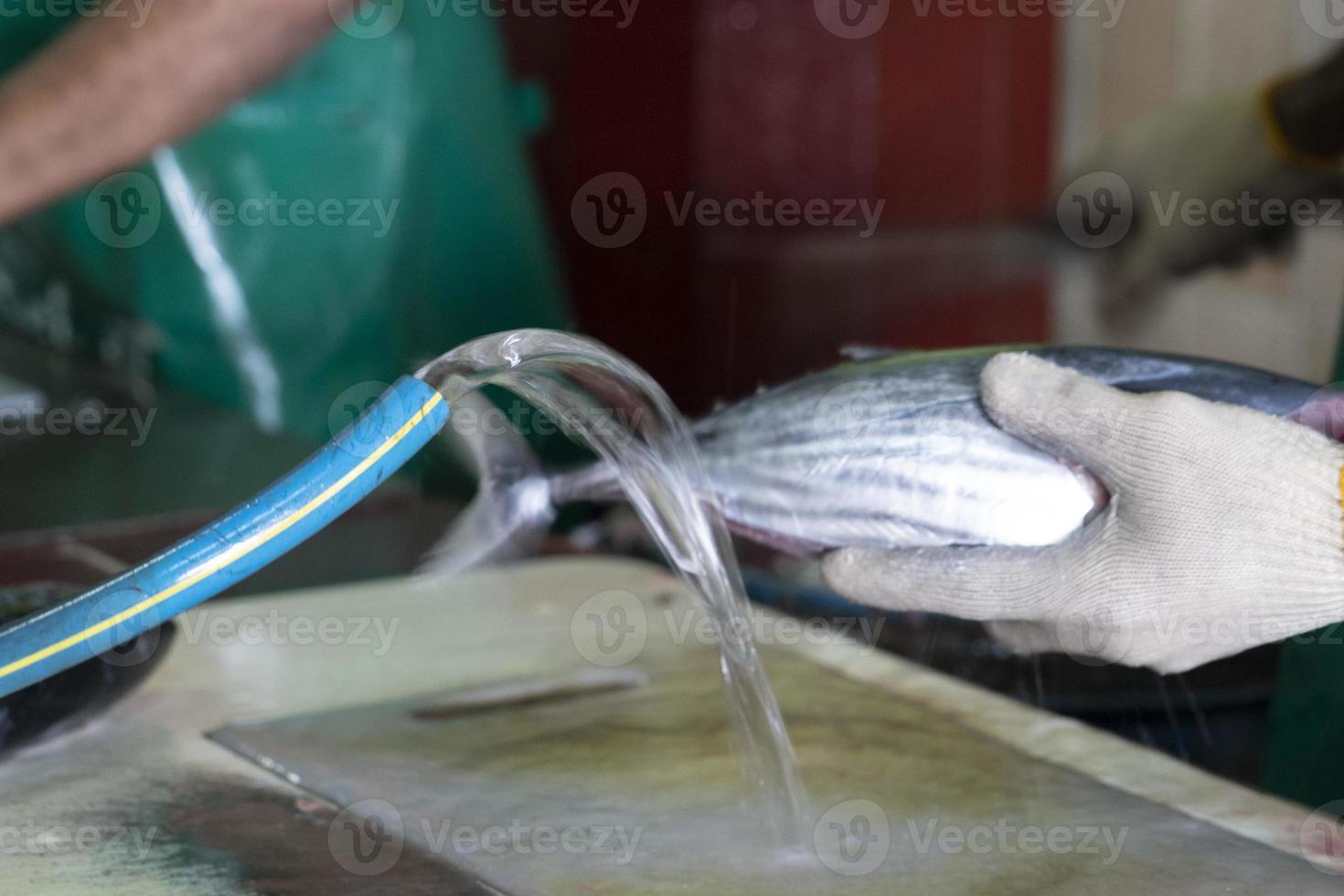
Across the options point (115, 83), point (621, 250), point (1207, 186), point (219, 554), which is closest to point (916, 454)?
point (219, 554)

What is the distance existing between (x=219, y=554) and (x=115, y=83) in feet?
3.87

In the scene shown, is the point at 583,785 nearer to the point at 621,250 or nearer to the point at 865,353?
the point at 865,353

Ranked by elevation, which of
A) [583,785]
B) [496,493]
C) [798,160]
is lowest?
[583,785]

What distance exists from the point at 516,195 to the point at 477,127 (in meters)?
0.14

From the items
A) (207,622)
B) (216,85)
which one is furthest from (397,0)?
(207,622)

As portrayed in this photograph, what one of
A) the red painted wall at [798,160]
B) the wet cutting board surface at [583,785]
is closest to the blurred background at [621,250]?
the red painted wall at [798,160]

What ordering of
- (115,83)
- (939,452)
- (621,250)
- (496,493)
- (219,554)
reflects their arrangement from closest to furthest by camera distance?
(219,554) < (939,452) < (496,493) < (115,83) < (621,250)

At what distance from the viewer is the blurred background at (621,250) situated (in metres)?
1.66

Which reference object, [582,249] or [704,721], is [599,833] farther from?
[582,249]

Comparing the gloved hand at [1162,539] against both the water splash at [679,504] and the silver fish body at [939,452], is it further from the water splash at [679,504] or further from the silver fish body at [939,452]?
the water splash at [679,504]

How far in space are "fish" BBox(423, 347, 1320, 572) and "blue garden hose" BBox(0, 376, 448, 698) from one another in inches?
11.5

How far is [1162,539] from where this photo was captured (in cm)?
92

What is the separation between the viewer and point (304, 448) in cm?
205

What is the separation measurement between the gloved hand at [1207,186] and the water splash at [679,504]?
1.10 m
